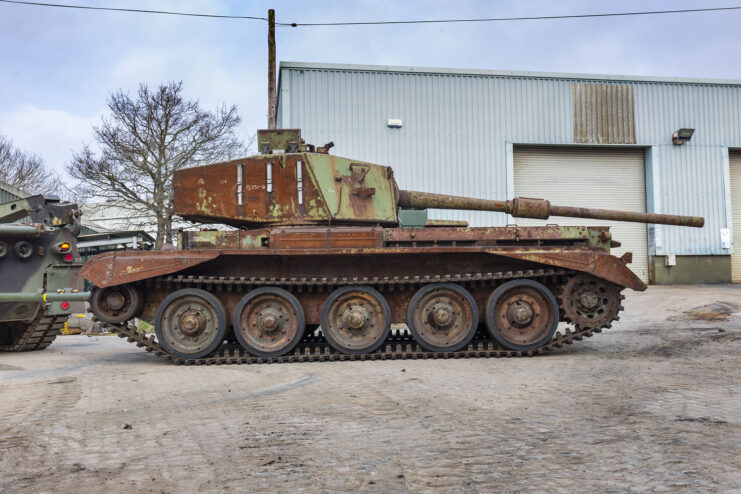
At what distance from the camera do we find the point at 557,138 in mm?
21547

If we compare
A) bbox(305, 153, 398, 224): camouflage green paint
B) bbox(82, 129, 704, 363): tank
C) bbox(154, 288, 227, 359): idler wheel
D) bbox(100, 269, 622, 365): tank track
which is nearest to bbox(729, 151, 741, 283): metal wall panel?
bbox(82, 129, 704, 363): tank

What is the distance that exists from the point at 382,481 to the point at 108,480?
155 centimetres

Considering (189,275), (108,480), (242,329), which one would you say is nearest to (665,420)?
(108,480)

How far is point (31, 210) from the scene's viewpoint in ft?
33.9

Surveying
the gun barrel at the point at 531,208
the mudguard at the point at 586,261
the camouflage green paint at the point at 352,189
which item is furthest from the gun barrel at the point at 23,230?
the mudguard at the point at 586,261

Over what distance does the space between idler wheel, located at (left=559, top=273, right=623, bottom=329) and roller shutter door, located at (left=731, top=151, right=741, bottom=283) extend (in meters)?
17.6

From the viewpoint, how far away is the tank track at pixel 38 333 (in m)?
10.3

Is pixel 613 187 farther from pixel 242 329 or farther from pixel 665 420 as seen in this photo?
pixel 665 420

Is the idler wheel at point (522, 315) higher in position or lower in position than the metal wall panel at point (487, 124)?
lower

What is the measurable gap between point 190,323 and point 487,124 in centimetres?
1533

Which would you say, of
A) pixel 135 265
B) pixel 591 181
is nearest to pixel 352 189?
pixel 135 265

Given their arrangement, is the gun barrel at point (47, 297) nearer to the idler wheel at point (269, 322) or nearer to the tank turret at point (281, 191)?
the tank turret at point (281, 191)

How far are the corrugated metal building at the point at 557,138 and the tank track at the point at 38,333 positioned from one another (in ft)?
36.7

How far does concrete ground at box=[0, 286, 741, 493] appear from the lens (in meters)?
3.41
